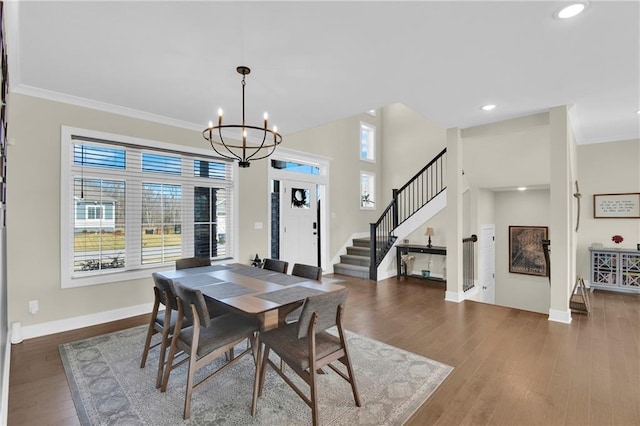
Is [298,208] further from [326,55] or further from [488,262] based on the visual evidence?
[488,262]

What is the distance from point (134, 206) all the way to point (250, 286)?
2.38 meters

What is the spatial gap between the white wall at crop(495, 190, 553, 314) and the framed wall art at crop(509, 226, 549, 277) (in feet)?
0.27

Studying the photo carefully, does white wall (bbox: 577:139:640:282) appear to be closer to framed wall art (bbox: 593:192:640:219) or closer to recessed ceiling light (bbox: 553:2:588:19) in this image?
framed wall art (bbox: 593:192:640:219)

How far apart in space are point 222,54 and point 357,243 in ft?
17.6

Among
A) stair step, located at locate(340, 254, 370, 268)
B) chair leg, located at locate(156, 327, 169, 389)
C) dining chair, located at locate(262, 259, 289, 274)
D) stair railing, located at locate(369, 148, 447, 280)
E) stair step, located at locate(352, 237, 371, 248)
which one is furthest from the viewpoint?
stair step, located at locate(352, 237, 371, 248)

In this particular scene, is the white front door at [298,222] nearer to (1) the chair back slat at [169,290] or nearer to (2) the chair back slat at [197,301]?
(1) the chair back slat at [169,290]

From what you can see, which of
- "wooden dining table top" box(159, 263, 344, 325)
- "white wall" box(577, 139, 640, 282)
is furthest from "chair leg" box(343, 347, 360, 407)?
"white wall" box(577, 139, 640, 282)

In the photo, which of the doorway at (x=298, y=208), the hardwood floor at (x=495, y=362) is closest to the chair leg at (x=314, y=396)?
the hardwood floor at (x=495, y=362)

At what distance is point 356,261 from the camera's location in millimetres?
6617

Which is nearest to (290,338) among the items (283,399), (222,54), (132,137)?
(283,399)

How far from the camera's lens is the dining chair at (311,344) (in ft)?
6.14

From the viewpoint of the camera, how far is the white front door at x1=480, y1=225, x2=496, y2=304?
6121 mm

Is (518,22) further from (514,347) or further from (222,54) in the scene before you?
(514,347)

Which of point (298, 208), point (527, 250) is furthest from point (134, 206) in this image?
point (527, 250)
